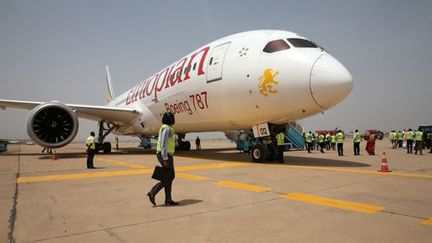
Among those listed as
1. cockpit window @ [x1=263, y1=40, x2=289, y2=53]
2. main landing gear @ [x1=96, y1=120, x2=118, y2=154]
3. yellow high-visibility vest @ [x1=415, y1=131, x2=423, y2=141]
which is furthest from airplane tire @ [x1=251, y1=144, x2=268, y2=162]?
main landing gear @ [x1=96, y1=120, x2=118, y2=154]

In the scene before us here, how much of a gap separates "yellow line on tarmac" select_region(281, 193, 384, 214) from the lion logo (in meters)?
4.85

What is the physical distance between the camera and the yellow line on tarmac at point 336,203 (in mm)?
4332

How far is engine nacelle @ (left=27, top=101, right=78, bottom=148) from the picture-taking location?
48.4 ft

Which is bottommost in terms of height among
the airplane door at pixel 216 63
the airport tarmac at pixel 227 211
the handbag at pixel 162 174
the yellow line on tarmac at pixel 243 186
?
the airport tarmac at pixel 227 211

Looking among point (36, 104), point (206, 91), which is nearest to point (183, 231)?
point (206, 91)

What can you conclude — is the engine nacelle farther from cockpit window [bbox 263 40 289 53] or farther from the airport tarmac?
cockpit window [bbox 263 40 289 53]

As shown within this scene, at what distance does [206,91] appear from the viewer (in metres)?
11.9

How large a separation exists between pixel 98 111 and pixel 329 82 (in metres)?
13.2

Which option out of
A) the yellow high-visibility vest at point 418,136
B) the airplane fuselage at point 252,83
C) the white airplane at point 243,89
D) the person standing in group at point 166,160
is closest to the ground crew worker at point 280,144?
the white airplane at point 243,89

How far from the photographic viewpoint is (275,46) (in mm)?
10164

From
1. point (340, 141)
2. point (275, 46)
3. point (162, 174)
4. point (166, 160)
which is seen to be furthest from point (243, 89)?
point (340, 141)

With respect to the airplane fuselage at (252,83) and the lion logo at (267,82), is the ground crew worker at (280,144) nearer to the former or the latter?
the airplane fuselage at (252,83)

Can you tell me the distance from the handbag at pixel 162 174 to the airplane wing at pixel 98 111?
13608 millimetres

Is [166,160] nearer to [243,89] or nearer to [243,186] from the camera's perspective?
[243,186]
